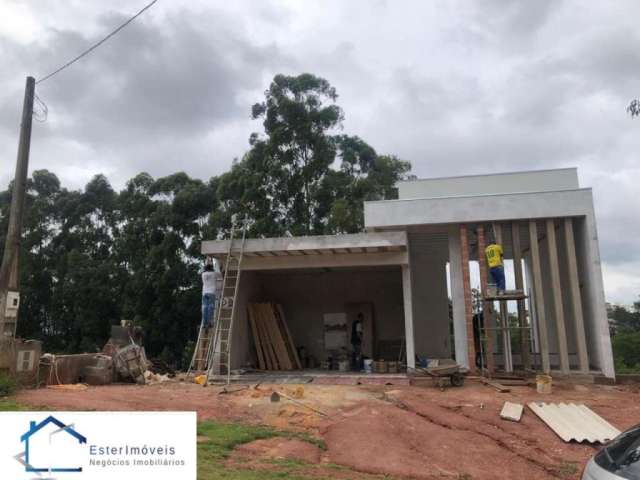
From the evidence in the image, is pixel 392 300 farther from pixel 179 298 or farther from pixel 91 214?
pixel 91 214

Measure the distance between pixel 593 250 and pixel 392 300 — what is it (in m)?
6.59

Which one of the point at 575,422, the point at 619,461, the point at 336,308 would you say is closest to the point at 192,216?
the point at 336,308

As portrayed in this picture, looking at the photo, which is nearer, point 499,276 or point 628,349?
point 499,276

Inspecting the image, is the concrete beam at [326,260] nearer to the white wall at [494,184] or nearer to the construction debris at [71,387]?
the white wall at [494,184]

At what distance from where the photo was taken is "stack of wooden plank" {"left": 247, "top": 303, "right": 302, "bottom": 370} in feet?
51.7

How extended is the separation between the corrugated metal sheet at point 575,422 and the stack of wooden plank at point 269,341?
317 inches

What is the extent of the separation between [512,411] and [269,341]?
8.40 m

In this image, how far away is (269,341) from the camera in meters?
15.9

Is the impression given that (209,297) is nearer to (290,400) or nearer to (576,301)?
(290,400)

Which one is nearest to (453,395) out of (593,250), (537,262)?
(537,262)

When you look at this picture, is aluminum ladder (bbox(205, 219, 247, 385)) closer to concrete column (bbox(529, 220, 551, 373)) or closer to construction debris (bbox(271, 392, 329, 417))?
construction debris (bbox(271, 392, 329, 417))

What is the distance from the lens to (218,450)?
6.46 metres

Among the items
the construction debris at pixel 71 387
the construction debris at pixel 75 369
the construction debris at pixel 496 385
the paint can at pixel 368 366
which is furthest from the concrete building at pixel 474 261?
the construction debris at pixel 71 387

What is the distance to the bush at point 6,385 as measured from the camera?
33.2 feet
